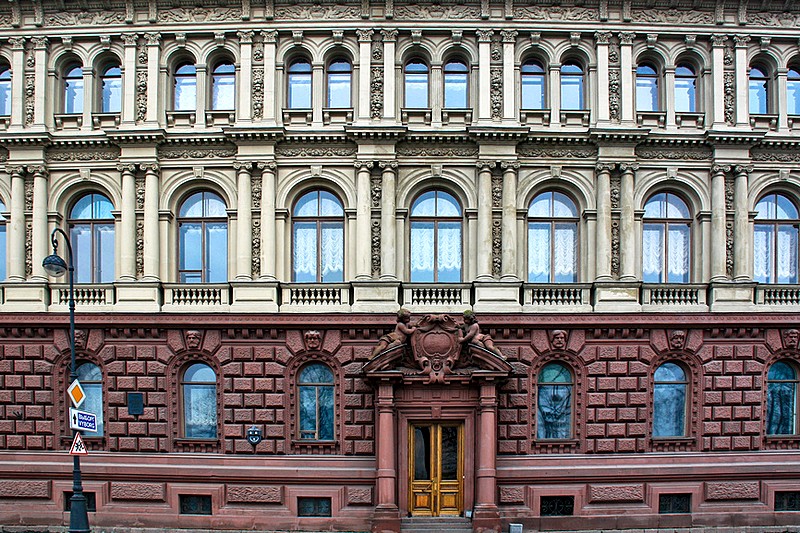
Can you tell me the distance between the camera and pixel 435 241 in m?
17.7

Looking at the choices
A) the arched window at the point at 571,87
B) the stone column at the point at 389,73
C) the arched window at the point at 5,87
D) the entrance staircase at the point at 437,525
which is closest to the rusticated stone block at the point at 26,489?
the entrance staircase at the point at 437,525

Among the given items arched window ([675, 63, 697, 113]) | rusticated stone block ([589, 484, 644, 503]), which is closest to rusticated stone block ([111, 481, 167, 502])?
rusticated stone block ([589, 484, 644, 503])

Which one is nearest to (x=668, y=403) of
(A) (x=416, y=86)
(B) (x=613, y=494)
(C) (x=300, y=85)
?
(B) (x=613, y=494)

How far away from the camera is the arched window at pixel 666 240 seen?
58.2 ft

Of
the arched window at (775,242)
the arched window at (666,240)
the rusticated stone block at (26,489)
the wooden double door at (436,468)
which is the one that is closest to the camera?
the wooden double door at (436,468)

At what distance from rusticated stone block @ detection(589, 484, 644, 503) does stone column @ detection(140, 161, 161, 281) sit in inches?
566

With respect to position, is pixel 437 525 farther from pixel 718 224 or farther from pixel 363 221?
pixel 718 224

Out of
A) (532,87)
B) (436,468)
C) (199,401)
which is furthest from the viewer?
(532,87)

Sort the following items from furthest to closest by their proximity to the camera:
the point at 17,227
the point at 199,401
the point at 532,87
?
the point at 532,87
the point at 17,227
the point at 199,401

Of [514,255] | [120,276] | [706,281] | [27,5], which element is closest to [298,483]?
[120,276]

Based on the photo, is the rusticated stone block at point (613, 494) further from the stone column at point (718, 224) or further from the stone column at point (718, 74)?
the stone column at point (718, 74)

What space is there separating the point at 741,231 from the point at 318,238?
1288 cm

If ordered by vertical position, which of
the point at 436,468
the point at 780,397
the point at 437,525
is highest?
the point at 780,397

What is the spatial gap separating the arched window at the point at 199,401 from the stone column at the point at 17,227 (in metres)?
6.00
